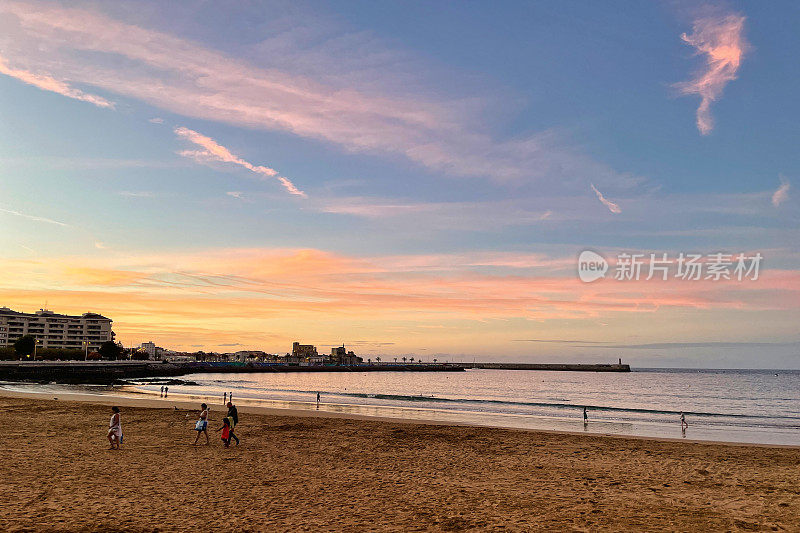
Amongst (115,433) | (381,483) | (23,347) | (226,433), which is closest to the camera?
(381,483)

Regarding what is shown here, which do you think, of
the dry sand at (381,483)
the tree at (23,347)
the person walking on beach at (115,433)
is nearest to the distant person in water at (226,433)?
the dry sand at (381,483)

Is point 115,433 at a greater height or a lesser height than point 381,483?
greater

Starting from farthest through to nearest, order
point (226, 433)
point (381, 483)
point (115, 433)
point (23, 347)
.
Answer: point (23, 347) → point (226, 433) → point (115, 433) → point (381, 483)

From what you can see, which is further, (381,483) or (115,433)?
(115,433)

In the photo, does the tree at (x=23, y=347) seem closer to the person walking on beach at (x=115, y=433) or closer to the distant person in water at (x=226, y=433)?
the person walking on beach at (x=115, y=433)

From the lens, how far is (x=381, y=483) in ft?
53.6

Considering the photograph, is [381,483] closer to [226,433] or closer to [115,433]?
[226,433]

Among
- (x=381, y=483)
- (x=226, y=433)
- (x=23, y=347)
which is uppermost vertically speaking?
(x=226, y=433)

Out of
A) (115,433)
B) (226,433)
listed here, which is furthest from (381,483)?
(115,433)

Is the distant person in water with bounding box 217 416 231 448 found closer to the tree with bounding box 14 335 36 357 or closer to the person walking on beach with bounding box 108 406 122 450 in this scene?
the person walking on beach with bounding box 108 406 122 450

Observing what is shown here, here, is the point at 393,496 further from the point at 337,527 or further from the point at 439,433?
the point at 439,433

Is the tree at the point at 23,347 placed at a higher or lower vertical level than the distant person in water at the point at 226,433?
lower

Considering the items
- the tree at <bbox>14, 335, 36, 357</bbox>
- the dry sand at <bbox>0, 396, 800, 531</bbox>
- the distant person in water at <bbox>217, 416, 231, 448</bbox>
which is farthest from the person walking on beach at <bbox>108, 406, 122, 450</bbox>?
the tree at <bbox>14, 335, 36, 357</bbox>

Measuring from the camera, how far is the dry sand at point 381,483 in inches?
478
